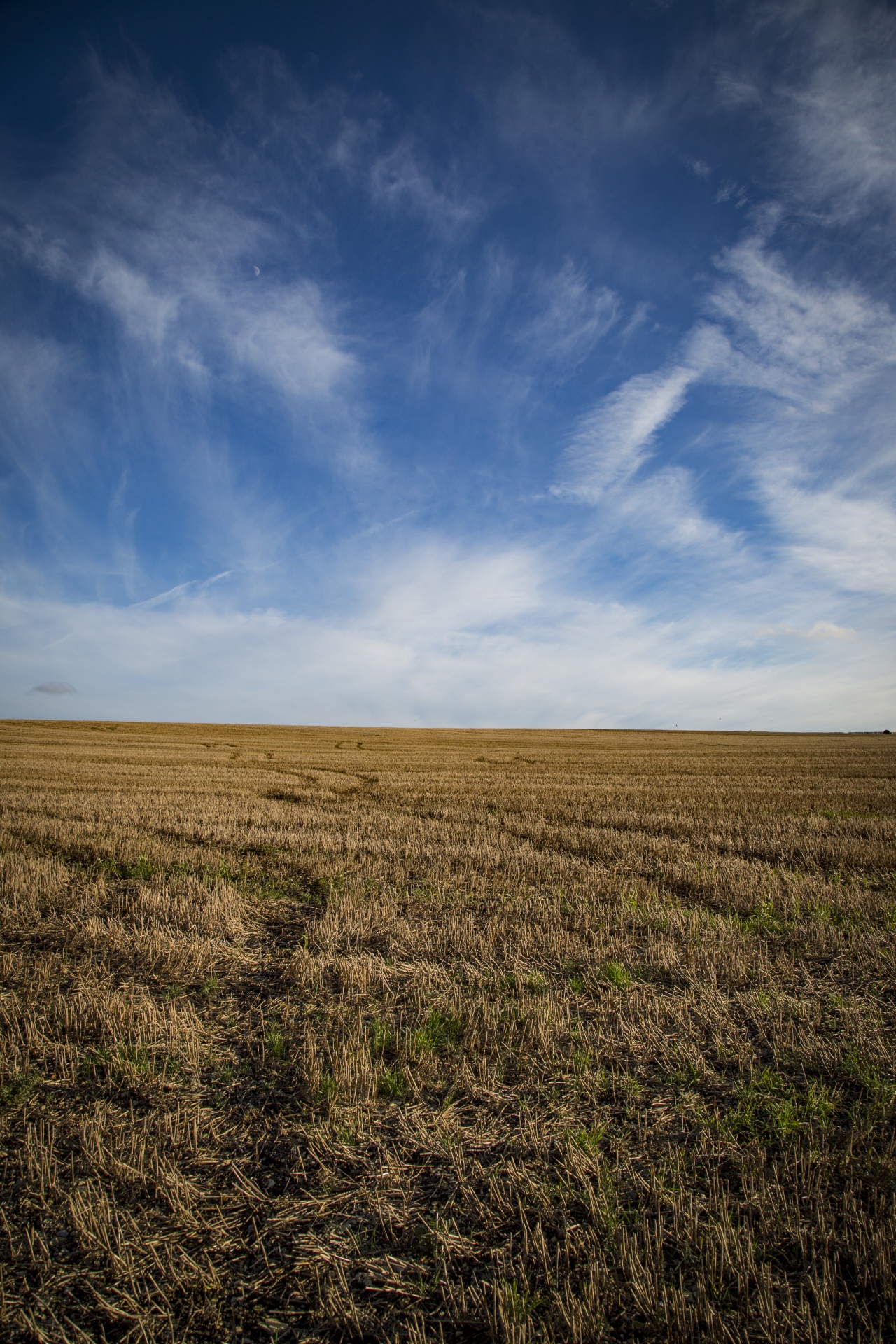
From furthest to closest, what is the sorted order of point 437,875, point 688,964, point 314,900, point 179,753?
point 179,753, point 437,875, point 314,900, point 688,964

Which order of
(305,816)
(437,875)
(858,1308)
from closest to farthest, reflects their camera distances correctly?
(858,1308)
(437,875)
(305,816)

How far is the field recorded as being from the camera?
2.79 metres

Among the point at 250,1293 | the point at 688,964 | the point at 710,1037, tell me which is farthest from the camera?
the point at 688,964

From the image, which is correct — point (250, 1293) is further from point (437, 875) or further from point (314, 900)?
point (437, 875)

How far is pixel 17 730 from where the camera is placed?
189ft

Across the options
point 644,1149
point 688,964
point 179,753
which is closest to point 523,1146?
point 644,1149

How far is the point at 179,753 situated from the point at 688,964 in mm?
40203

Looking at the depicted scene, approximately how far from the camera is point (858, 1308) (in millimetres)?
Answer: 2643

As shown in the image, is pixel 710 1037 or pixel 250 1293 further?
pixel 710 1037

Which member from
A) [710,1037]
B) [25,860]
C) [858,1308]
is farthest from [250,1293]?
[25,860]

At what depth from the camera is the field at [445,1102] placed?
110 inches

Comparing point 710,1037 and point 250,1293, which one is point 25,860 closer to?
point 250,1293

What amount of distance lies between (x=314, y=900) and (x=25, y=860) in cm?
544

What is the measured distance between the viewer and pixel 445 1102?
418cm
